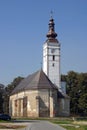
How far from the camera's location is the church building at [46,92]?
83.4 metres

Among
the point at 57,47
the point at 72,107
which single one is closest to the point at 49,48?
the point at 57,47

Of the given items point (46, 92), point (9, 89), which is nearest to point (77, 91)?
point (9, 89)

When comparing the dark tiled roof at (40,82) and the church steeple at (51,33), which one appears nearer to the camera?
the dark tiled roof at (40,82)

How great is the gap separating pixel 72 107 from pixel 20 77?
19.7 m

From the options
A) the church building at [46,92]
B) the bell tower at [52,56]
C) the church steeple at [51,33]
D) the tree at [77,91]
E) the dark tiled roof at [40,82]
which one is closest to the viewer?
the dark tiled roof at [40,82]

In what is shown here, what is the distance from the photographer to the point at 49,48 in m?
95.8

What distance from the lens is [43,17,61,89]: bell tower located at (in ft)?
306

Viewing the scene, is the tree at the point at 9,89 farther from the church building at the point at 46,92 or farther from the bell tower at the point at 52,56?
the bell tower at the point at 52,56

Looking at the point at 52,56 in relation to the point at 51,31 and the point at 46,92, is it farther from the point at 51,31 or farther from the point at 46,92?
the point at 46,92

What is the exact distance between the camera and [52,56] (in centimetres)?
9525

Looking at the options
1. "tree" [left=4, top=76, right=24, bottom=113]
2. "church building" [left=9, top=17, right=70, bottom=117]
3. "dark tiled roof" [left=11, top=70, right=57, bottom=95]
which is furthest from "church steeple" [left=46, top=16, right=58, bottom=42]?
"tree" [left=4, top=76, right=24, bottom=113]

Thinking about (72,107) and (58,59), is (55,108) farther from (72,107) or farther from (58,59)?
(72,107)

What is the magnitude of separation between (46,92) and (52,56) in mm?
14119

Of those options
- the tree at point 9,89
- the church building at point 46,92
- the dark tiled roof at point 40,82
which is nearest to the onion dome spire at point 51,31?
the church building at point 46,92
